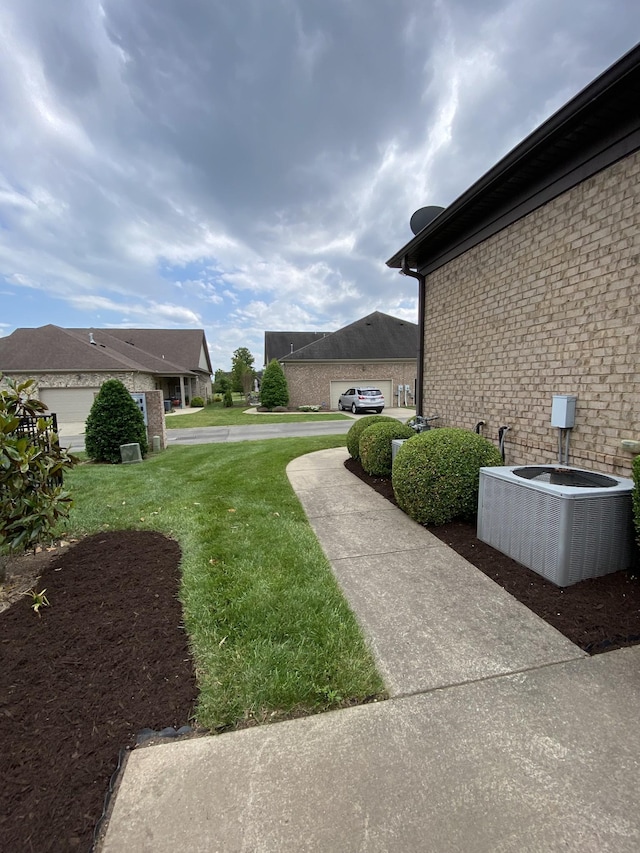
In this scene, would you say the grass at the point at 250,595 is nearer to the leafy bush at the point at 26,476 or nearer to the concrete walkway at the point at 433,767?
the concrete walkway at the point at 433,767

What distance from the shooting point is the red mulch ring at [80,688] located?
1.40 metres

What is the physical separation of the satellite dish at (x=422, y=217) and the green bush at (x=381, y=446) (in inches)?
142

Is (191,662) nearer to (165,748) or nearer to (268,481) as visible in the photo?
(165,748)

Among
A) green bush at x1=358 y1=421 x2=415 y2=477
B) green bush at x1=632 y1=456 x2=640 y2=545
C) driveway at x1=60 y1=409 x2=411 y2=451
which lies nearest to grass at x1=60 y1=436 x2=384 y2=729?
green bush at x1=358 y1=421 x2=415 y2=477

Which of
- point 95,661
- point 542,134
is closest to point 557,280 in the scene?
point 542,134

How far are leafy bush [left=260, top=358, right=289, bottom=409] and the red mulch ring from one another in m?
21.6

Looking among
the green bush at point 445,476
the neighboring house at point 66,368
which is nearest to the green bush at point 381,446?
the green bush at point 445,476

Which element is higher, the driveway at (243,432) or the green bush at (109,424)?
the green bush at (109,424)

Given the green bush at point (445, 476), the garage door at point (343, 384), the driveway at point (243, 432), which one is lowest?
the driveway at point (243, 432)

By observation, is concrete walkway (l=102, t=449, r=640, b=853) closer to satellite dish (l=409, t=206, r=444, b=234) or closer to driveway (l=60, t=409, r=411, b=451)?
satellite dish (l=409, t=206, r=444, b=234)

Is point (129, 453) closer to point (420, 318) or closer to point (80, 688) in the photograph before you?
point (420, 318)

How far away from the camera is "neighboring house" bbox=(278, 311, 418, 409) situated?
2575cm

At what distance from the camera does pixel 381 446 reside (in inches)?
249

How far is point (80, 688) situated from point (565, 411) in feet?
14.8
